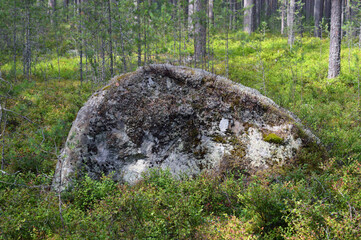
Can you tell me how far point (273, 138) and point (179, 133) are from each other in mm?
2010

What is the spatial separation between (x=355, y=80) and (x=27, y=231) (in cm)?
1183

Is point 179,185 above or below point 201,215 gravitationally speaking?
Result: above

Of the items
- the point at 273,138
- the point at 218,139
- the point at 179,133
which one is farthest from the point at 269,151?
the point at 179,133

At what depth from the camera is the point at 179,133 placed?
5.55 meters

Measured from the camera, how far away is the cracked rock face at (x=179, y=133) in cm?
523

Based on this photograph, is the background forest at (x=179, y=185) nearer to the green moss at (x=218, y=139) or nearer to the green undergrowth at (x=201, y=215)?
the green undergrowth at (x=201, y=215)

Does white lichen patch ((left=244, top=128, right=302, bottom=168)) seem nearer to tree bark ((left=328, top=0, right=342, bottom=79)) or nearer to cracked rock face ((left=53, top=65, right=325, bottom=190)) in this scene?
cracked rock face ((left=53, top=65, right=325, bottom=190))

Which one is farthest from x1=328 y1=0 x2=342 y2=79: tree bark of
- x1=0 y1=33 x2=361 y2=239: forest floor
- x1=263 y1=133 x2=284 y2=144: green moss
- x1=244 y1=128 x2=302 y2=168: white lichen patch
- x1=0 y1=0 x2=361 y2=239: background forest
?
x1=263 y1=133 x2=284 y2=144: green moss

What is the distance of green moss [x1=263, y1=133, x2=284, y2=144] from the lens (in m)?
5.21

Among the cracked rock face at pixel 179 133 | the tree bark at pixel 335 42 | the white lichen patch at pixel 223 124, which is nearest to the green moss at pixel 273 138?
the cracked rock face at pixel 179 133

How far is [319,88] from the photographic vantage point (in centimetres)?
1049

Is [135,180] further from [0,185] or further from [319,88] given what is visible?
[319,88]

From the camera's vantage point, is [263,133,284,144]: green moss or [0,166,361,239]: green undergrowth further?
[263,133,284,144]: green moss

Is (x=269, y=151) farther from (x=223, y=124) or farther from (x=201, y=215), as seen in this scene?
(x=201, y=215)
